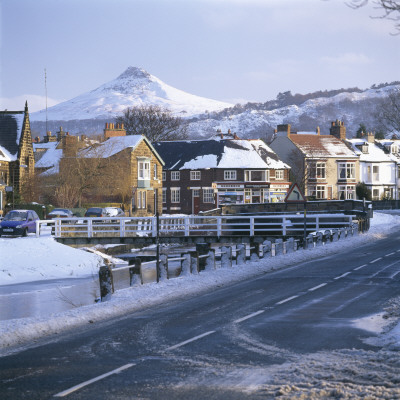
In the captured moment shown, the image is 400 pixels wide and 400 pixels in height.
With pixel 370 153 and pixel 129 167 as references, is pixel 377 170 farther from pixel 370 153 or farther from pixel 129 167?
pixel 129 167

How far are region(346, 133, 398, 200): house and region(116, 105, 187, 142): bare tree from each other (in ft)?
91.4

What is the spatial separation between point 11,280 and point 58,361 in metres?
22.6

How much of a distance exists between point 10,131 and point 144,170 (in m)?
15.5

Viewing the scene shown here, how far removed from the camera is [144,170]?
8444 cm

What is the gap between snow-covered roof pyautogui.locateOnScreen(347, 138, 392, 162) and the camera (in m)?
122

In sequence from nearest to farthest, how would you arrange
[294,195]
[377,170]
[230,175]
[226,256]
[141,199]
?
[226,256], [294,195], [141,199], [230,175], [377,170]

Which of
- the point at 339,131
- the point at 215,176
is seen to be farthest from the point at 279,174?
the point at 339,131

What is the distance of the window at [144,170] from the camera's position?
275 ft

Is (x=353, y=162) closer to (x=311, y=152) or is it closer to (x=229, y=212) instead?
(x=311, y=152)

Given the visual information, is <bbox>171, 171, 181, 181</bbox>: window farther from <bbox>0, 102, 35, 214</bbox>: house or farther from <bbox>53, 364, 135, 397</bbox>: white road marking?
<bbox>53, 364, 135, 397</bbox>: white road marking

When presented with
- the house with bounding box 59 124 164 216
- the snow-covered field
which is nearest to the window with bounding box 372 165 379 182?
the house with bounding box 59 124 164 216

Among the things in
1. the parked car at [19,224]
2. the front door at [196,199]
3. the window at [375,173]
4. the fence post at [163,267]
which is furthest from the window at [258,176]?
the fence post at [163,267]

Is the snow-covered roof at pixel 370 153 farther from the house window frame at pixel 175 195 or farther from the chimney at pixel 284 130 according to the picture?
the house window frame at pixel 175 195

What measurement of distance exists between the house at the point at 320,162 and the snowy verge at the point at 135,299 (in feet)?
246
